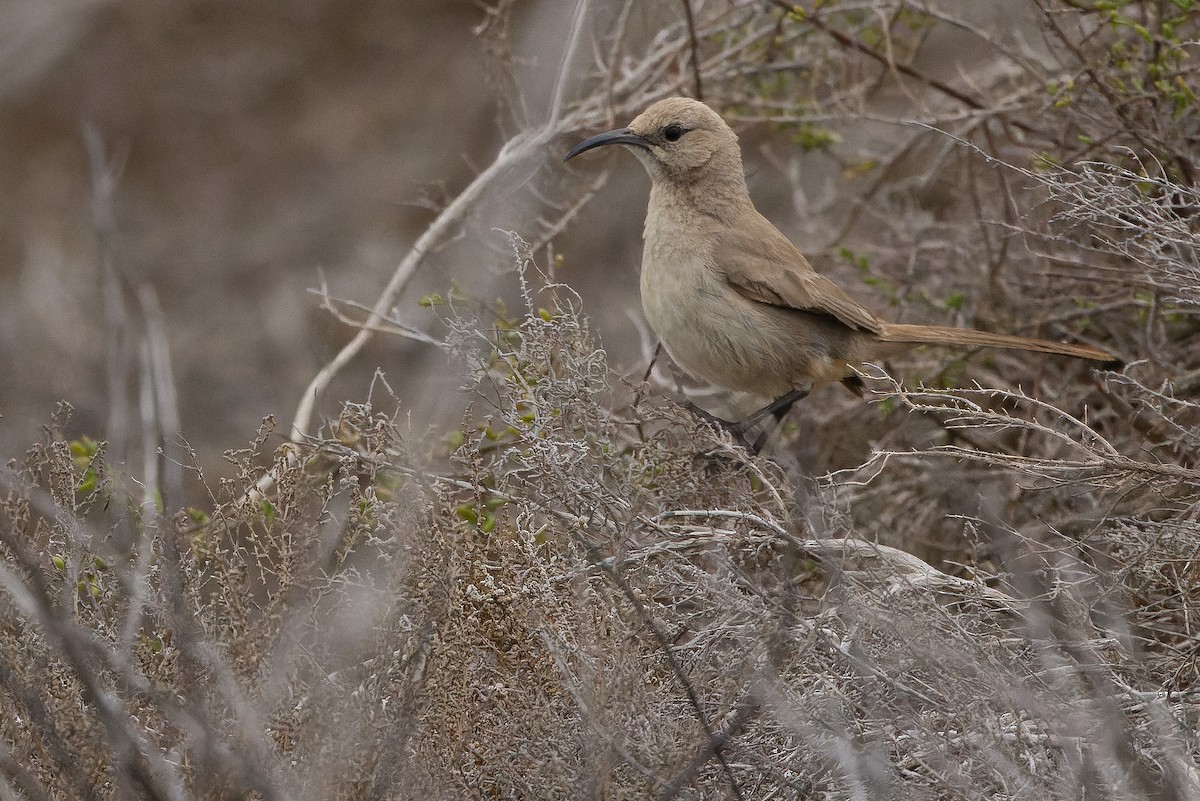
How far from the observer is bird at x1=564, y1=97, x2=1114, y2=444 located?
164 inches

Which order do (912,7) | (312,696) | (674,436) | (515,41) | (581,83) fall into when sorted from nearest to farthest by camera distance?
(312,696) < (674,436) < (912,7) < (581,83) < (515,41)

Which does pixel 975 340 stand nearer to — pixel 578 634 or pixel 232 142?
pixel 578 634

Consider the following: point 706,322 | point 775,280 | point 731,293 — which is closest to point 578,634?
point 706,322

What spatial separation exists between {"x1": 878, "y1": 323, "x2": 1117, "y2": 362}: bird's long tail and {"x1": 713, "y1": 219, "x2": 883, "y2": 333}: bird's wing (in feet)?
0.25

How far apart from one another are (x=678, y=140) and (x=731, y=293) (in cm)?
64

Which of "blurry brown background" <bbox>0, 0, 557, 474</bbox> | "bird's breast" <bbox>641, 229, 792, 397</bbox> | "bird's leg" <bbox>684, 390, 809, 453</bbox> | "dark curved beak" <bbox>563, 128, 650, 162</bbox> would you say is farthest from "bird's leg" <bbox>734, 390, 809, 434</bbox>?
"blurry brown background" <bbox>0, 0, 557, 474</bbox>

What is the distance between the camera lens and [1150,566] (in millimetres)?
2918

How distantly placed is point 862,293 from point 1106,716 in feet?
11.0

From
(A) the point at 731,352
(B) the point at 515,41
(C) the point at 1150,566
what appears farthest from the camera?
(B) the point at 515,41

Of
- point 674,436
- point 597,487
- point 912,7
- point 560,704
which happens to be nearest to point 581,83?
point 912,7

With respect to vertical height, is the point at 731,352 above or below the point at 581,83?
below

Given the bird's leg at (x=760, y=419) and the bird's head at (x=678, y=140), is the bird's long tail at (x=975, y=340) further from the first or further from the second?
the bird's head at (x=678, y=140)

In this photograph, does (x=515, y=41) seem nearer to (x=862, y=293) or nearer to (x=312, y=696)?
(x=862, y=293)

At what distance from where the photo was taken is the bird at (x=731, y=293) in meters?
4.18
